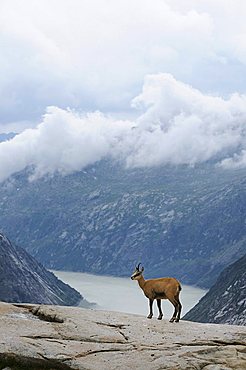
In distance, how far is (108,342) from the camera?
34.7m

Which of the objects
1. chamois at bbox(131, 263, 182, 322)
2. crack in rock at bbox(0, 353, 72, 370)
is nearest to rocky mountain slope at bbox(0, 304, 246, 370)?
crack in rock at bbox(0, 353, 72, 370)

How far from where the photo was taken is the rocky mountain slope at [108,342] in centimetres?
3144

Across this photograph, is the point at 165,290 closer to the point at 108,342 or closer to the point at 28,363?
the point at 108,342

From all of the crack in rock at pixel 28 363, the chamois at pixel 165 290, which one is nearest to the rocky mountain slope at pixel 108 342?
the crack in rock at pixel 28 363

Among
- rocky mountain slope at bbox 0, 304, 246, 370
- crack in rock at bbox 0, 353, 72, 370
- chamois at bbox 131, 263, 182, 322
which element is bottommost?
crack in rock at bbox 0, 353, 72, 370

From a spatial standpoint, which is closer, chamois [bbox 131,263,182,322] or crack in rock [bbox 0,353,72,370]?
crack in rock [bbox 0,353,72,370]

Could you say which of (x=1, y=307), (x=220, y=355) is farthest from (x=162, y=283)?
(x=1, y=307)

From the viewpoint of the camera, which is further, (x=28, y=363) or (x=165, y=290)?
(x=165, y=290)

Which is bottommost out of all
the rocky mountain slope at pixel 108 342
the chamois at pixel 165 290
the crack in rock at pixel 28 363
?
the crack in rock at pixel 28 363

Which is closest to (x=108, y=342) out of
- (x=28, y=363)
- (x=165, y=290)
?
(x=28, y=363)

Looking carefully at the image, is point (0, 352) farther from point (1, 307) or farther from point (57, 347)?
point (1, 307)

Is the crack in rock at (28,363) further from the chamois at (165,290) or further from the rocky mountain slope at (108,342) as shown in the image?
the chamois at (165,290)

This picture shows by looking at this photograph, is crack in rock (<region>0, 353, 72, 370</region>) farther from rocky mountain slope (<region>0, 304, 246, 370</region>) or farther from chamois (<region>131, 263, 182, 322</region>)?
chamois (<region>131, 263, 182, 322</region>)

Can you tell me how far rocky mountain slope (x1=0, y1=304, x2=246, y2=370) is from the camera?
103 ft
